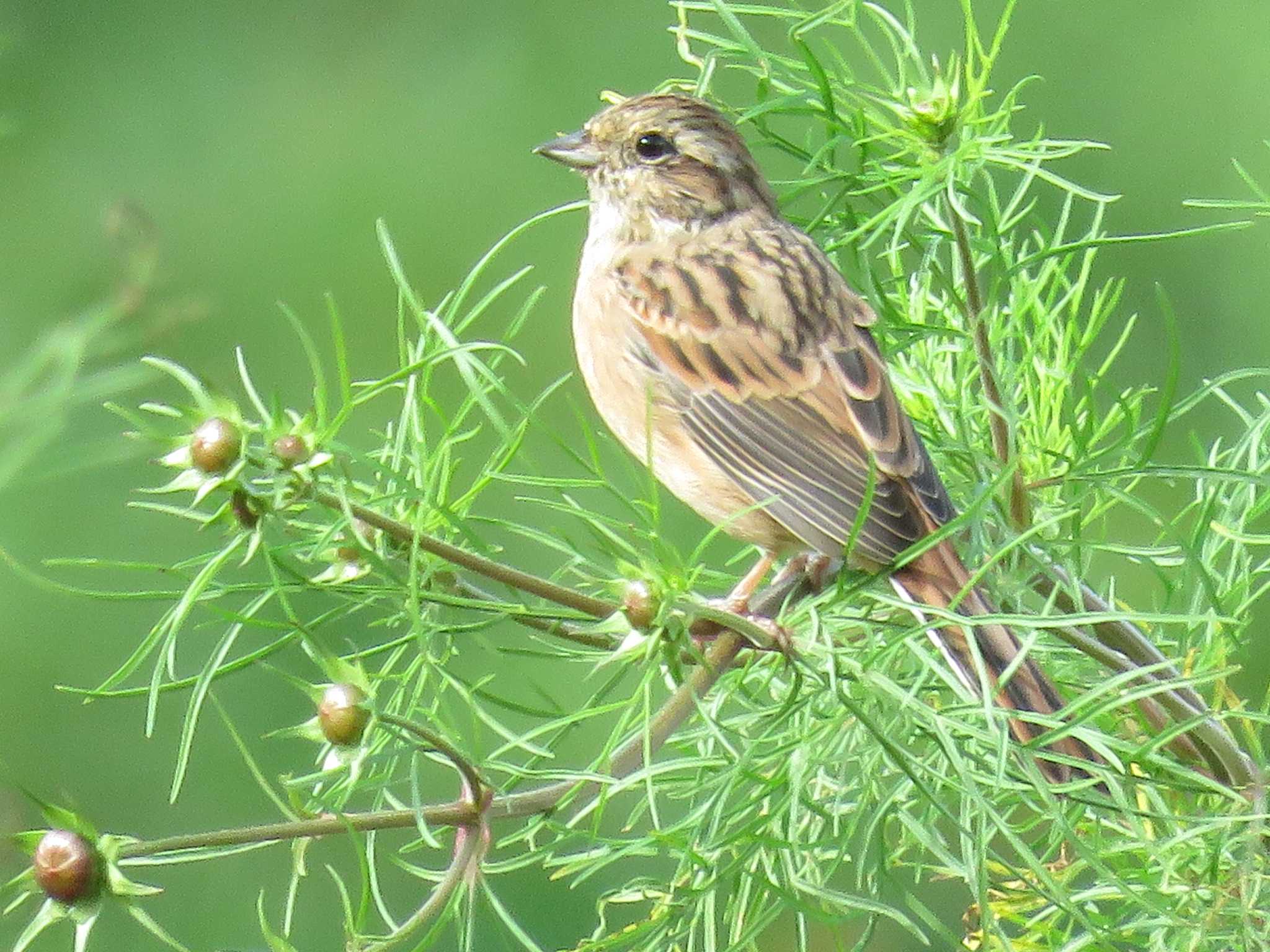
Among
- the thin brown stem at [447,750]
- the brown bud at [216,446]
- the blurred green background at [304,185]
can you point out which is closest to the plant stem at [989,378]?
the thin brown stem at [447,750]

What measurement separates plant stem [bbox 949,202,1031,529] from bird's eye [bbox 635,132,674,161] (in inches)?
51.2

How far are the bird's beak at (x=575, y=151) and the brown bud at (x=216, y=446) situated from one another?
2.07m

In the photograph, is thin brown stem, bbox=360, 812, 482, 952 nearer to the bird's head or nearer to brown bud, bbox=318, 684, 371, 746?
brown bud, bbox=318, 684, 371, 746

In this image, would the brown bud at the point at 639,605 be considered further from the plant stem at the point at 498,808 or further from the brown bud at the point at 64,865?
the brown bud at the point at 64,865

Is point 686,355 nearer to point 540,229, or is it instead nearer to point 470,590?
point 470,590

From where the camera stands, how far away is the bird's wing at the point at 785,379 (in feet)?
8.97

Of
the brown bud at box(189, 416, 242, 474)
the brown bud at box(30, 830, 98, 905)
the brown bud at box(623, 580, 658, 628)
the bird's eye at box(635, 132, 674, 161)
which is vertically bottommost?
the bird's eye at box(635, 132, 674, 161)

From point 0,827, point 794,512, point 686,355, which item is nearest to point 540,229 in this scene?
point 686,355

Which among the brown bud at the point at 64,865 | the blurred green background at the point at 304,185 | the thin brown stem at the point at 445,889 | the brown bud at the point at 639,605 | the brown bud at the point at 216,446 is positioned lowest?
the blurred green background at the point at 304,185

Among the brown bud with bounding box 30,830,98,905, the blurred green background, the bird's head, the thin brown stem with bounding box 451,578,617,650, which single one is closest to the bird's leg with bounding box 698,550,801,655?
the thin brown stem with bounding box 451,578,617,650

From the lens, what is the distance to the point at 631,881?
2260 millimetres

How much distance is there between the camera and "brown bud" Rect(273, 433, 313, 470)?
1.60 metres

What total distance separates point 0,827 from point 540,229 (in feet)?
15.0

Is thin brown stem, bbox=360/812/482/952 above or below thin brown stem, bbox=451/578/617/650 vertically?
below
